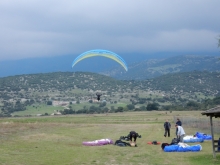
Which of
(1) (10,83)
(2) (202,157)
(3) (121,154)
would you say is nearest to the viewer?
(2) (202,157)

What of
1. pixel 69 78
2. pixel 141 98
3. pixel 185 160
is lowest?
pixel 185 160

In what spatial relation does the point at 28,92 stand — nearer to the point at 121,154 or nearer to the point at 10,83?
the point at 10,83

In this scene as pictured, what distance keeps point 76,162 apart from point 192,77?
7239 inches

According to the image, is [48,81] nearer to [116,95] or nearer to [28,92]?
[28,92]

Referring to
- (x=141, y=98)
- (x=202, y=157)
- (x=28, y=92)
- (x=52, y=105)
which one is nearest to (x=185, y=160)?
(x=202, y=157)

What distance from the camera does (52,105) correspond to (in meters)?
132

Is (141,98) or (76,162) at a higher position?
(141,98)

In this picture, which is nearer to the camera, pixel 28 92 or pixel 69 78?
pixel 28 92

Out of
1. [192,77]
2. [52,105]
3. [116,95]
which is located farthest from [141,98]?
[192,77]

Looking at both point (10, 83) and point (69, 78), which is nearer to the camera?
point (10, 83)

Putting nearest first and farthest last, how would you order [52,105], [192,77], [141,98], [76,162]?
1. [76,162]
2. [52,105]
3. [141,98]
4. [192,77]

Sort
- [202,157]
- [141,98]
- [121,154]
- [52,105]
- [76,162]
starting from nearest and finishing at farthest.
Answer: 1. [76,162]
2. [202,157]
3. [121,154]
4. [52,105]
5. [141,98]

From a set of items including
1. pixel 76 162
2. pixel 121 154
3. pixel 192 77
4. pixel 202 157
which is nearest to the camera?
pixel 76 162

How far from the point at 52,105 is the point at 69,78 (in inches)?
1855
